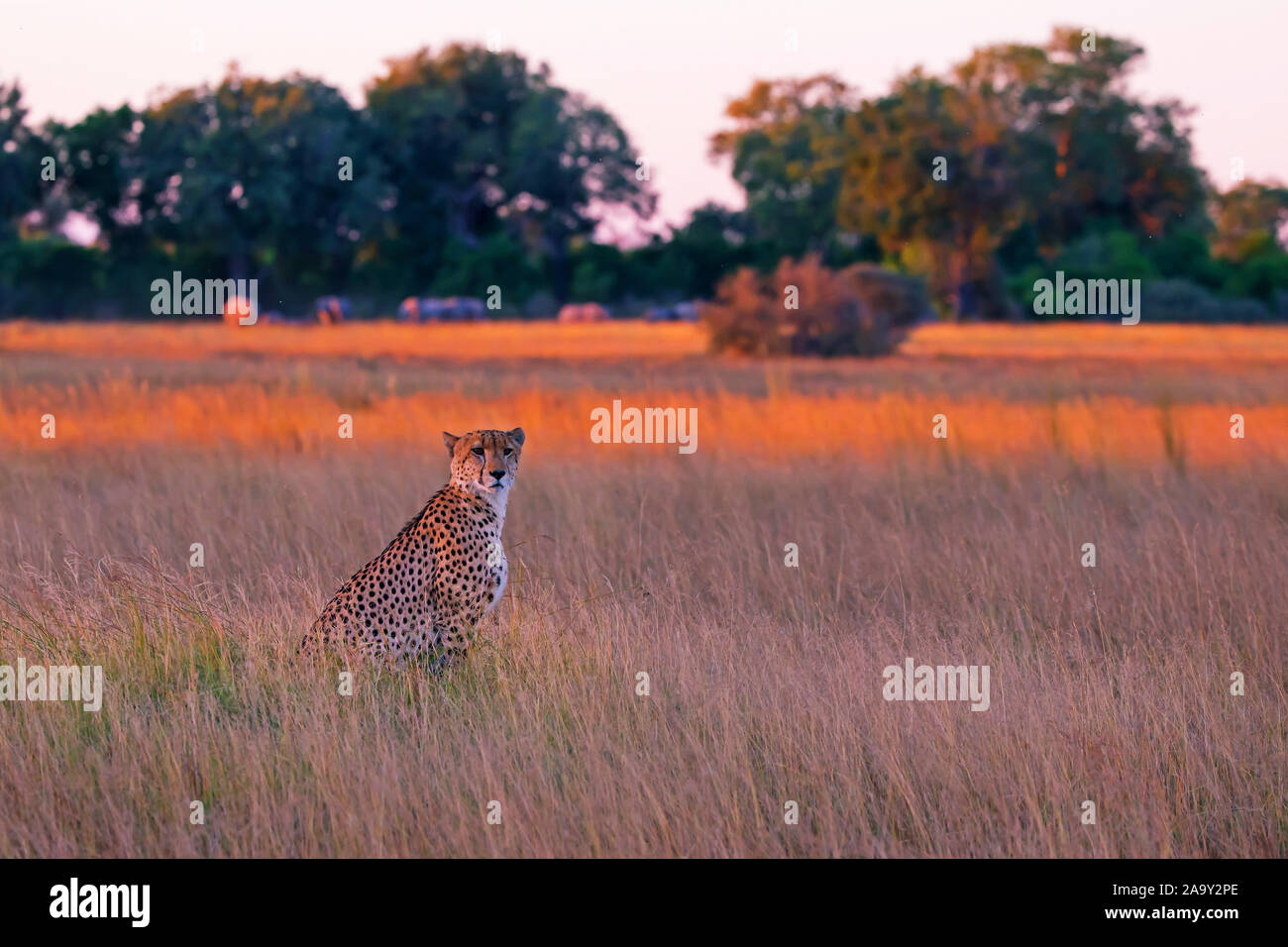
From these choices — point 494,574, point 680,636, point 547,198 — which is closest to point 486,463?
point 494,574

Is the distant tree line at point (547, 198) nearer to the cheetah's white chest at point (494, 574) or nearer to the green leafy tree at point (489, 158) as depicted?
the green leafy tree at point (489, 158)

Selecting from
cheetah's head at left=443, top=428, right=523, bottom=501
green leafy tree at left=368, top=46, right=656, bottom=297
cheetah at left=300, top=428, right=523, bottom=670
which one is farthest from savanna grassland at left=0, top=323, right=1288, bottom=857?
green leafy tree at left=368, top=46, right=656, bottom=297

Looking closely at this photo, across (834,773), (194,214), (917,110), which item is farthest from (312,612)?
(917,110)

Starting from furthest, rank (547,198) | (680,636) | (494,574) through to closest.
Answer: (547,198) < (680,636) < (494,574)

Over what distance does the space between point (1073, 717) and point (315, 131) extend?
51.1 meters

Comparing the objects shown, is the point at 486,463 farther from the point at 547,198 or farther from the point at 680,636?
the point at 547,198

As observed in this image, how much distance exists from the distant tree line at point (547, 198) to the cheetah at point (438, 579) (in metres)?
46.0

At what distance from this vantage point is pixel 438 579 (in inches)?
219

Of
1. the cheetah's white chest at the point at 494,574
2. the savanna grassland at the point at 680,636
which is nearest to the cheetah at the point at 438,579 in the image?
the cheetah's white chest at the point at 494,574

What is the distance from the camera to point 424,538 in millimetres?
5617

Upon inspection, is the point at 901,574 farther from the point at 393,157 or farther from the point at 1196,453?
the point at 393,157

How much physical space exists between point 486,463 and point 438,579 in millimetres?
494

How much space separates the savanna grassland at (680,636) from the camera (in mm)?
4633

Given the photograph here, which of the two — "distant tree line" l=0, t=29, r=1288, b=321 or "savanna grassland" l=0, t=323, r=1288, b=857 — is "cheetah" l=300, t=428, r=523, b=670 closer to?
"savanna grassland" l=0, t=323, r=1288, b=857
